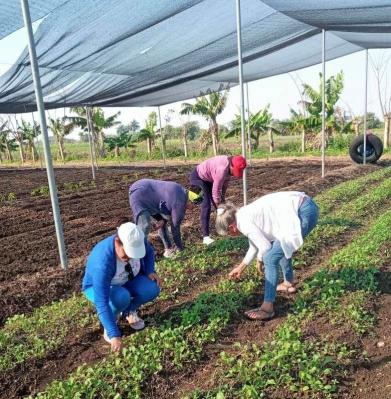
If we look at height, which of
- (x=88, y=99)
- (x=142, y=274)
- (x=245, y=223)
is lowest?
(x=142, y=274)

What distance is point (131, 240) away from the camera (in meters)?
2.81

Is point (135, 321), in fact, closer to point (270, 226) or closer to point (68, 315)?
point (68, 315)

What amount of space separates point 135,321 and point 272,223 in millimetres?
1329

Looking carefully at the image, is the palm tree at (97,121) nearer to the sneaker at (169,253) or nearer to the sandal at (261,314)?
the sneaker at (169,253)

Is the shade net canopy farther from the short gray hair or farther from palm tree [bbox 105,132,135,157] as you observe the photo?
palm tree [bbox 105,132,135,157]

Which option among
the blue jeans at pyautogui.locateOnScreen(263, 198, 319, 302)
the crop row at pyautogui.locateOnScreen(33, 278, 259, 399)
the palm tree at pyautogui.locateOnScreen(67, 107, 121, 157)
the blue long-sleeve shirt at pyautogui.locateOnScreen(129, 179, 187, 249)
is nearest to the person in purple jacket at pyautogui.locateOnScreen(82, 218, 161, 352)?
the crop row at pyautogui.locateOnScreen(33, 278, 259, 399)

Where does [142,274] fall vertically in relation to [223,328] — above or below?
above

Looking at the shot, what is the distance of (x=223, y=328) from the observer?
11.1 feet

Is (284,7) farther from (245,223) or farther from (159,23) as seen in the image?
(245,223)

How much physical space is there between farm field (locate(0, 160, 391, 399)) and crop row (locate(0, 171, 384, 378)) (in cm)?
1

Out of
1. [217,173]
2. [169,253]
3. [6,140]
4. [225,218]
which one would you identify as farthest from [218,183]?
[6,140]

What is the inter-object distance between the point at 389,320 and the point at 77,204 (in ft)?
25.6

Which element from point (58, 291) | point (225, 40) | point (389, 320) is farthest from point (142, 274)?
point (225, 40)

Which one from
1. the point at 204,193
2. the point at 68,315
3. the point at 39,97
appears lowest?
the point at 68,315
